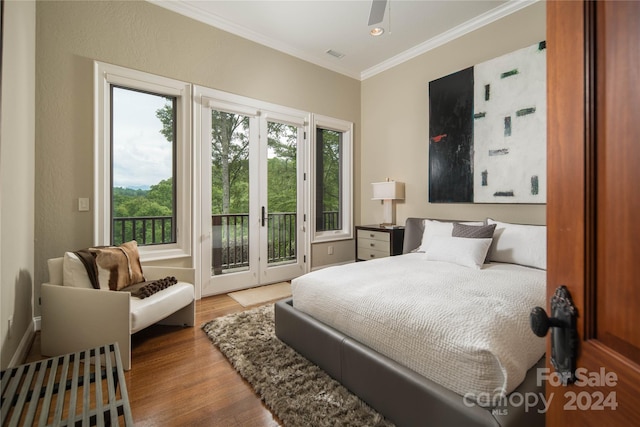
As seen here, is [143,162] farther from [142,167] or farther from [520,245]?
[520,245]

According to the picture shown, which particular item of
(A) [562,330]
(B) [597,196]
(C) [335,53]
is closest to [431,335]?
(A) [562,330]

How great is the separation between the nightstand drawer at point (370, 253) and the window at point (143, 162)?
95.0 inches

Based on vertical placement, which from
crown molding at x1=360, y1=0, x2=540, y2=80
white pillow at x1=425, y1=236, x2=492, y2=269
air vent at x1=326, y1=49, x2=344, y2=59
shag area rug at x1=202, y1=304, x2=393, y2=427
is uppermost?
air vent at x1=326, y1=49, x2=344, y2=59

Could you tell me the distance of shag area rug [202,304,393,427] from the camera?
150 centimetres

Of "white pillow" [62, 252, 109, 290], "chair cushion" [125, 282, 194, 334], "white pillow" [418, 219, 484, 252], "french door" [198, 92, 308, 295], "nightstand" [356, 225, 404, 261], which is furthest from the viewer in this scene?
"nightstand" [356, 225, 404, 261]

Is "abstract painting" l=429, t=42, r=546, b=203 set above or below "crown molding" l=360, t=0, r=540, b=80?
below

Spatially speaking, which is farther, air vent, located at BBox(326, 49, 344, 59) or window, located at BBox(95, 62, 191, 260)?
air vent, located at BBox(326, 49, 344, 59)

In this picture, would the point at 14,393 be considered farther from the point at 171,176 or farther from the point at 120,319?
the point at 171,176

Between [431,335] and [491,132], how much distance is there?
2.89m

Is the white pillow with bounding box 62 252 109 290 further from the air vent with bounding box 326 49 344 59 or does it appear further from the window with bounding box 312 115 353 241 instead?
the air vent with bounding box 326 49 344 59

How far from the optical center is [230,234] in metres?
3.78

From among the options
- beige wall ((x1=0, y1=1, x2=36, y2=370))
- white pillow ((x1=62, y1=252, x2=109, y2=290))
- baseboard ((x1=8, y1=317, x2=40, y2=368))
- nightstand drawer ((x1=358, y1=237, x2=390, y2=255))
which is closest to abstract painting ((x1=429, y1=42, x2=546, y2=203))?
nightstand drawer ((x1=358, y1=237, x2=390, y2=255))

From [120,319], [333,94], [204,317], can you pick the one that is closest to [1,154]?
[120,319]

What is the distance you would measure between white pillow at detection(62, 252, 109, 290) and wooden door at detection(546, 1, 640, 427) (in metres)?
2.81
